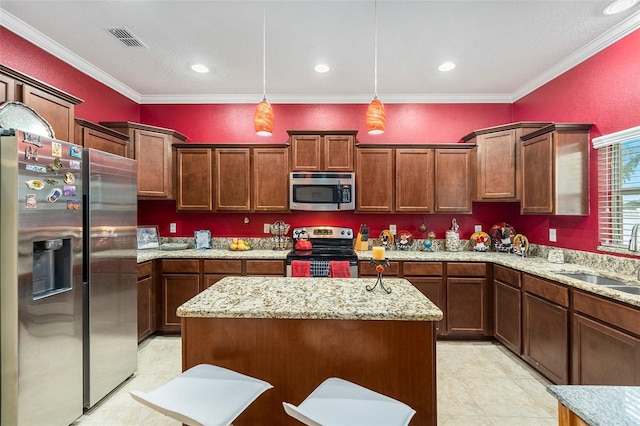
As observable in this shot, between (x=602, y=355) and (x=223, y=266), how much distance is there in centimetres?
342

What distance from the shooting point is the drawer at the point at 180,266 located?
11.8 feet

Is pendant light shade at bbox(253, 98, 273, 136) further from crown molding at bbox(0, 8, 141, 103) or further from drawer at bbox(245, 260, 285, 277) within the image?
crown molding at bbox(0, 8, 141, 103)

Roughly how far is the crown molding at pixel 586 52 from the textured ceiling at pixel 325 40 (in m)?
0.01

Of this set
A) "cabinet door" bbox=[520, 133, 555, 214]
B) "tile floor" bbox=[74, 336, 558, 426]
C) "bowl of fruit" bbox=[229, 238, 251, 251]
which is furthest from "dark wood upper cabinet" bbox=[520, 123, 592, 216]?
"bowl of fruit" bbox=[229, 238, 251, 251]

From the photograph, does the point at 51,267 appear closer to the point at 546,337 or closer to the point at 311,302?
the point at 311,302

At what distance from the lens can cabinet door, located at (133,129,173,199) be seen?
3.63m

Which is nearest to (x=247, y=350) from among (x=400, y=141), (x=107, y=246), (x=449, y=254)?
(x=107, y=246)

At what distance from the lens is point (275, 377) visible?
5.18ft

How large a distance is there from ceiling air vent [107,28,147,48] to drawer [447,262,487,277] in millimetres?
3936

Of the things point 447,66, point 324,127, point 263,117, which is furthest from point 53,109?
point 447,66

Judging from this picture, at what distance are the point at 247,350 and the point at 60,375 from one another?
4.60 ft

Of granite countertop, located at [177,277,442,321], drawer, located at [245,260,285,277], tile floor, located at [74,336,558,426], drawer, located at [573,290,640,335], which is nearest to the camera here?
granite countertop, located at [177,277,442,321]

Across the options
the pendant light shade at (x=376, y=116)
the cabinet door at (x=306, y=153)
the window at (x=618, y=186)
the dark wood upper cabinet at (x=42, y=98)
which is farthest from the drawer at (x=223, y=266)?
the window at (x=618, y=186)

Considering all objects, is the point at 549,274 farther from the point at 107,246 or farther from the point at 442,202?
the point at 107,246
